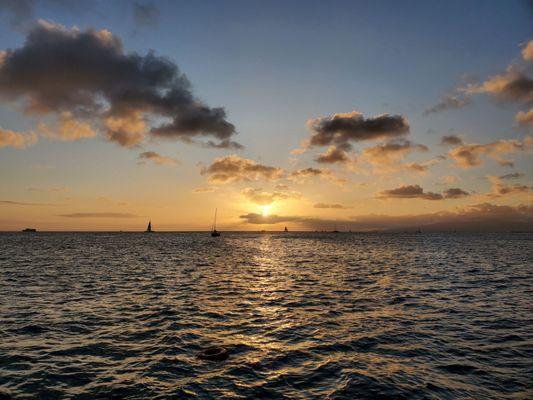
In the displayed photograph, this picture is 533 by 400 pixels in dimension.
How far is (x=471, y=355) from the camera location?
18344 millimetres

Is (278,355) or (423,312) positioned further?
(423,312)

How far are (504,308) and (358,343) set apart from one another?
16.8m

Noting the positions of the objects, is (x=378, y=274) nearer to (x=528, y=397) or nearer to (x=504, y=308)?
(x=504, y=308)

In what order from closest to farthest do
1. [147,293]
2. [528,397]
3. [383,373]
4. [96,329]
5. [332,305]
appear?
1. [528,397]
2. [383,373]
3. [96,329]
4. [332,305]
5. [147,293]

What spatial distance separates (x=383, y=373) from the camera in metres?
16.0

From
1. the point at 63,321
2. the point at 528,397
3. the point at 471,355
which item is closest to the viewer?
the point at 528,397

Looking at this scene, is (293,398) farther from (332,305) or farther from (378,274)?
(378,274)

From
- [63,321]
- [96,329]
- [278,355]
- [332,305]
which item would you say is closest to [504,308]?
[332,305]

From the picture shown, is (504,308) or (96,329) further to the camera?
(504,308)

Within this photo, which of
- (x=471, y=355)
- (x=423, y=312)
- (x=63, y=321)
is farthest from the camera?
(x=423, y=312)

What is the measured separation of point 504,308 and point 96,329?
3087 cm

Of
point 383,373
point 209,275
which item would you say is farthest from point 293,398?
point 209,275

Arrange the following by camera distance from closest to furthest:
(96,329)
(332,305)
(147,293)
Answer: (96,329) < (332,305) < (147,293)

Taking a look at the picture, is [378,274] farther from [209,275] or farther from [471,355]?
[471,355]
